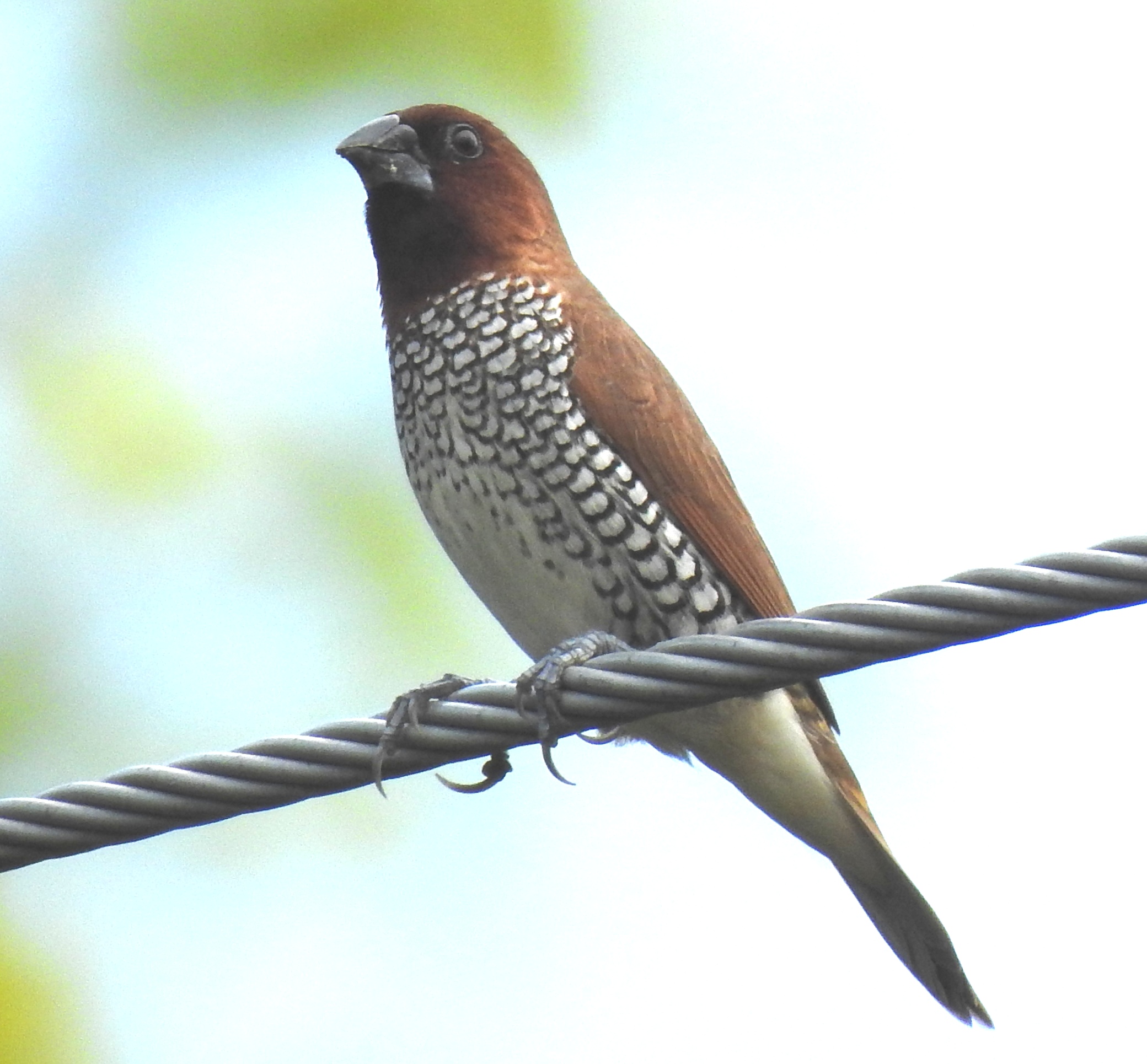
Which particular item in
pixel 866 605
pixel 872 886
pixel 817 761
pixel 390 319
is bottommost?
pixel 872 886

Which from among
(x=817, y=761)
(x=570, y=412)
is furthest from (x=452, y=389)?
(x=817, y=761)

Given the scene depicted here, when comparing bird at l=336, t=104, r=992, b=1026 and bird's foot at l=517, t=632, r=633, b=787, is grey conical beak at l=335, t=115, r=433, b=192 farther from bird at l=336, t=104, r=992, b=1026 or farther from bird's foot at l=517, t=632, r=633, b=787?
bird's foot at l=517, t=632, r=633, b=787

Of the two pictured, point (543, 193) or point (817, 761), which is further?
point (543, 193)

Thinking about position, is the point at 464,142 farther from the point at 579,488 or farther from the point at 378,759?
the point at 378,759

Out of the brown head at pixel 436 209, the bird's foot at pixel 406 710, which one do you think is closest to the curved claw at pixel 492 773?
the bird's foot at pixel 406 710

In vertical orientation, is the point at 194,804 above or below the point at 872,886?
above

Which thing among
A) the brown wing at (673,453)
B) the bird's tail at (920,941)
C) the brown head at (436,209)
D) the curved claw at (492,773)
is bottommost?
the bird's tail at (920,941)

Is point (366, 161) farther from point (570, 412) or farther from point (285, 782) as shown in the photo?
point (285, 782)

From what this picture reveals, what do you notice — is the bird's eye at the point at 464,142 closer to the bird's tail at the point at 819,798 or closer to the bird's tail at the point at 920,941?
the bird's tail at the point at 819,798
